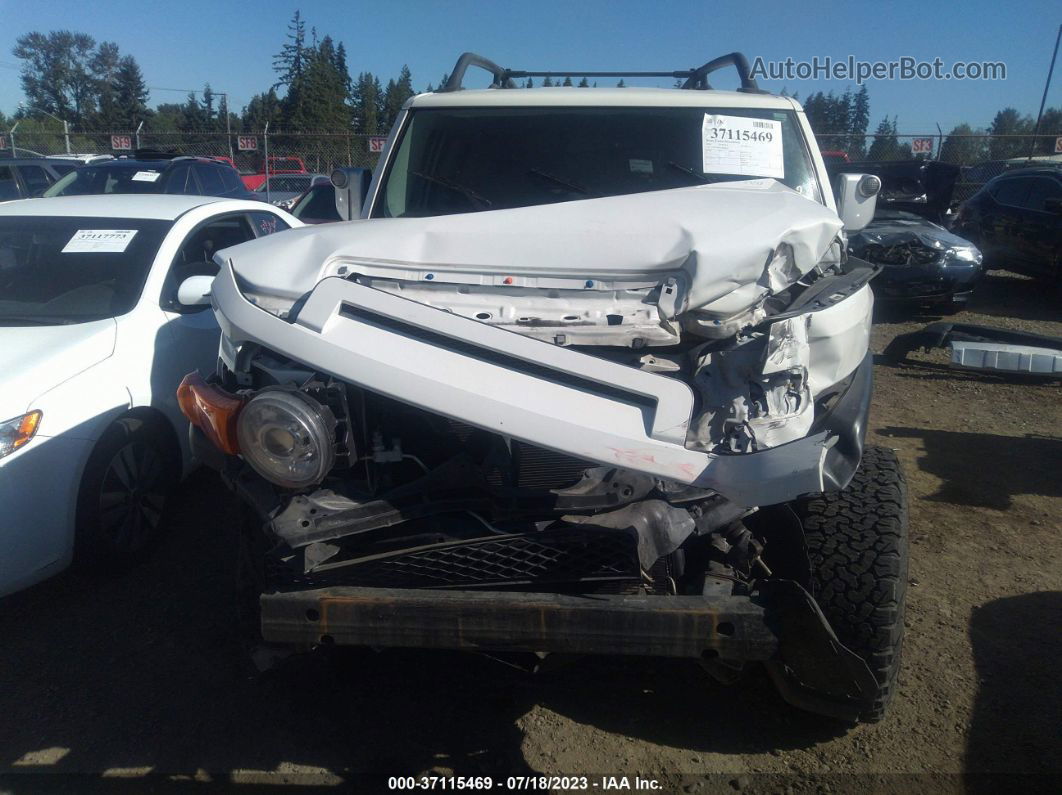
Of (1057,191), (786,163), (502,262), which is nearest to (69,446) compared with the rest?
(502,262)

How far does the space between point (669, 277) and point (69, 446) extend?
2.64m

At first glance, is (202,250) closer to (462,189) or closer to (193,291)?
(193,291)

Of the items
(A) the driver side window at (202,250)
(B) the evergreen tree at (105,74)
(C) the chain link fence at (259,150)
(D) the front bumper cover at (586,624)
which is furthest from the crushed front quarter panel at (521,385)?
(B) the evergreen tree at (105,74)

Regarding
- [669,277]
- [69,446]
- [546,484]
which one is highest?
[669,277]

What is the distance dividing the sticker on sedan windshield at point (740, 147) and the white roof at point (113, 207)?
9.80 feet

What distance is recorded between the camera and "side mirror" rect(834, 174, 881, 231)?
3.75 m

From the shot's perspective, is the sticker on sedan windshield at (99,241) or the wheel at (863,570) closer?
the wheel at (863,570)

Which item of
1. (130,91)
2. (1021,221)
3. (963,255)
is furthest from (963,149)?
(130,91)

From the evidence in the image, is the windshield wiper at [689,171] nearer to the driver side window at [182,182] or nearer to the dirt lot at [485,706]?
the dirt lot at [485,706]

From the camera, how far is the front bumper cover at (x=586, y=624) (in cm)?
207

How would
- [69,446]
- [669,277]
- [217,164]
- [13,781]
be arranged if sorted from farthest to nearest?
[217,164]
[69,446]
[13,781]
[669,277]

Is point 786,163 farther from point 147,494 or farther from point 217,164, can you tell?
point 217,164

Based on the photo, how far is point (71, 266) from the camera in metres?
4.36

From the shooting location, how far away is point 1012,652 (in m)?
3.19
